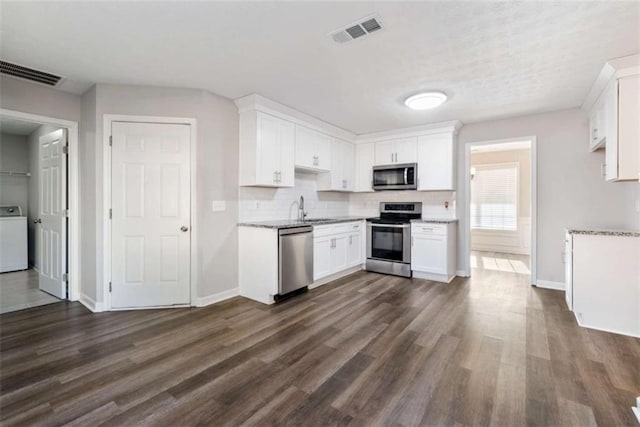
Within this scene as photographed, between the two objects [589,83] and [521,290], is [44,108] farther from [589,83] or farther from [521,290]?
[521,290]

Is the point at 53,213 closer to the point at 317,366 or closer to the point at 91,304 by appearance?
the point at 91,304

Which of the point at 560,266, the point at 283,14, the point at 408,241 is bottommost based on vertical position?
the point at 560,266

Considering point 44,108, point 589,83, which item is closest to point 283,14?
point 44,108

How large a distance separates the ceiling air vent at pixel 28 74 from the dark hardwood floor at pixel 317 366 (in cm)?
250

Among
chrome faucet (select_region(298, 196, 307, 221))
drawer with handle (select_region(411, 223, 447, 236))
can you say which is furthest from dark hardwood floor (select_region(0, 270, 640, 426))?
chrome faucet (select_region(298, 196, 307, 221))

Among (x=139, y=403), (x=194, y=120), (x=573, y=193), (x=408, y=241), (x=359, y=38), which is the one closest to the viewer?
(x=139, y=403)

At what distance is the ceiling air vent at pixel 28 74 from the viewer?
2.77 metres

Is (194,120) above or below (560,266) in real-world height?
above

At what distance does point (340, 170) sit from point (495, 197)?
4.45 m

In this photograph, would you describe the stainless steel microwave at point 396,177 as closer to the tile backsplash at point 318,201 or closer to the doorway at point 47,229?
the tile backsplash at point 318,201

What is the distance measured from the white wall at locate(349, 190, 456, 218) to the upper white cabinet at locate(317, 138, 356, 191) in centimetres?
48

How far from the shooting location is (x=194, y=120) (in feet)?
11.2

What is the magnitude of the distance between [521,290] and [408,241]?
5.36 feet

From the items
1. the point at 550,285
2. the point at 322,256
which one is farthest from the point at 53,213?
the point at 550,285
